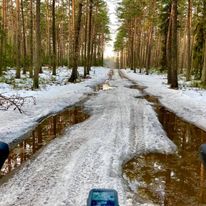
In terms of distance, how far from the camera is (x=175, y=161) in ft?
23.0

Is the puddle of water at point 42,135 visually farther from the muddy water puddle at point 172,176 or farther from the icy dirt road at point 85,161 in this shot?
the muddy water puddle at point 172,176

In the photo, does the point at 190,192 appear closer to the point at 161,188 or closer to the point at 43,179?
the point at 161,188

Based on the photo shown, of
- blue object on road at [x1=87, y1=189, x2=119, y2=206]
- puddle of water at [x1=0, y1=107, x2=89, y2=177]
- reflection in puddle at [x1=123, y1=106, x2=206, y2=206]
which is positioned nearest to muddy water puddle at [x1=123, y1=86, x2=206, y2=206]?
reflection in puddle at [x1=123, y1=106, x2=206, y2=206]

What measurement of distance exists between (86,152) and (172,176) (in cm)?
211

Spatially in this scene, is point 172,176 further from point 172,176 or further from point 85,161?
point 85,161

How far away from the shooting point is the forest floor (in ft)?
16.8

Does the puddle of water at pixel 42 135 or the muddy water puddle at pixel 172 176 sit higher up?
the muddy water puddle at pixel 172 176

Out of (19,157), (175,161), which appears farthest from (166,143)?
(19,157)

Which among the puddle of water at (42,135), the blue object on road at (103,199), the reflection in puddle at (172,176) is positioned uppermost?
the blue object on road at (103,199)

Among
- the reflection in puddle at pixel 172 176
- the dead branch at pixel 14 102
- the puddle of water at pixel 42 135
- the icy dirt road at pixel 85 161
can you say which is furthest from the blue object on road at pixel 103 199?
the dead branch at pixel 14 102

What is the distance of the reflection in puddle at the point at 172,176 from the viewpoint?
5.13m

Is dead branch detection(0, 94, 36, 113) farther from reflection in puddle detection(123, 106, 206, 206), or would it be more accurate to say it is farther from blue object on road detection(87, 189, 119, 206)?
blue object on road detection(87, 189, 119, 206)

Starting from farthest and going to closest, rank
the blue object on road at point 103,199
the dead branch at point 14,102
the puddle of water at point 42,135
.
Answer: the dead branch at point 14,102 < the puddle of water at point 42,135 < the blue object on road at point 103,199

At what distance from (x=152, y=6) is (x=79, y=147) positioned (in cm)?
3755
